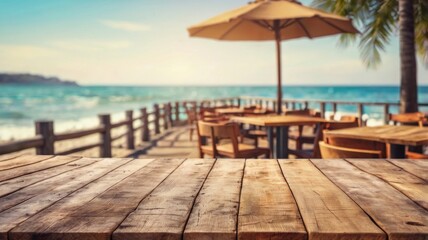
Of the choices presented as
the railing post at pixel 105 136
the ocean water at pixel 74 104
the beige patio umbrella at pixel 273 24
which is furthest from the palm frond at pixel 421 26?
the railing post at pixel 105 136

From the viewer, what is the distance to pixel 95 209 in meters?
1.09

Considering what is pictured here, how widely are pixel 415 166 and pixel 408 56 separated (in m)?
A: 5.01

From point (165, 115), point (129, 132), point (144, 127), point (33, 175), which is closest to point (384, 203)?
point (33, 175)

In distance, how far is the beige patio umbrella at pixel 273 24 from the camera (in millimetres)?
4848

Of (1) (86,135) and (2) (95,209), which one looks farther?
(1) (86,135)

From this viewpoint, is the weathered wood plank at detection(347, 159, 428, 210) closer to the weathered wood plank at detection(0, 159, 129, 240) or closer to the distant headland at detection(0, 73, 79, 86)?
the weathered wood plank at detection(0, 159, 129, 240)

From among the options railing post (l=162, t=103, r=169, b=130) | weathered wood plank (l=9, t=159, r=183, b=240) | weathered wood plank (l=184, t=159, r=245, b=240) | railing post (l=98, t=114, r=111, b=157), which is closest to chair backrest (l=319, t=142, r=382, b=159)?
weathered wood plank (l=184, t=159, r=245, b=240)

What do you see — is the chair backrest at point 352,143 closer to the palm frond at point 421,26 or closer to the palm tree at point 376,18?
the palm tree at point 376,18

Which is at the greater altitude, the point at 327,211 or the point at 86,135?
the point at 327,211

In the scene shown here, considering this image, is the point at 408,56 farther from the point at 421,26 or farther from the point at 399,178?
the point at 399,178

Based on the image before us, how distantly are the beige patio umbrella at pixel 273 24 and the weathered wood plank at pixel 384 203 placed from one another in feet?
11.5

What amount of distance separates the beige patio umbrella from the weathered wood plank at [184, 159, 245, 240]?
354 centimetres

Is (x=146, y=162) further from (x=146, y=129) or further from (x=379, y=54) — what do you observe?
(x=379, y=54)

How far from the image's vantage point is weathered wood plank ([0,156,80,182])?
1623 millimetres
